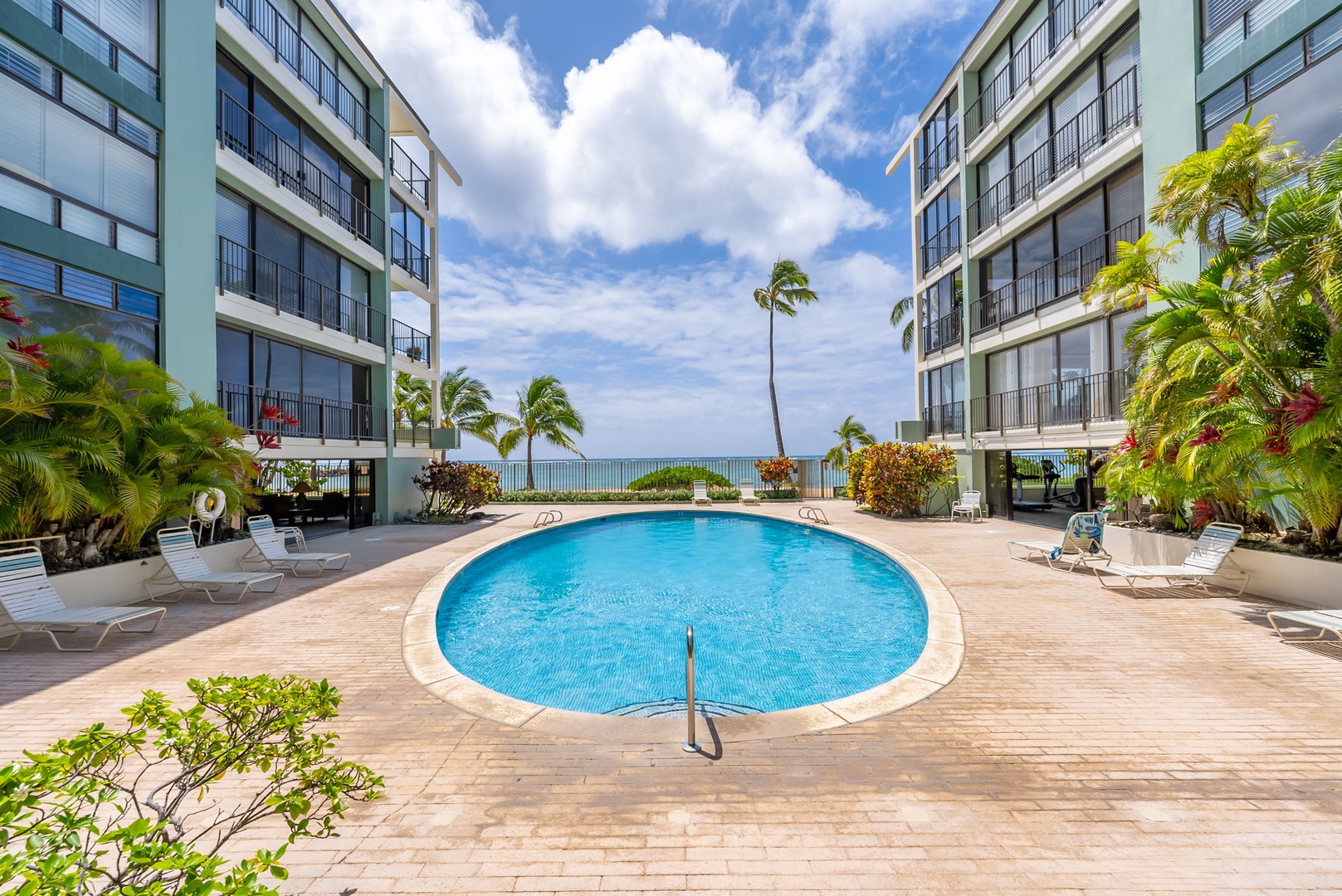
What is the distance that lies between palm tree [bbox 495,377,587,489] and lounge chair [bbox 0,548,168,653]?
1854cm

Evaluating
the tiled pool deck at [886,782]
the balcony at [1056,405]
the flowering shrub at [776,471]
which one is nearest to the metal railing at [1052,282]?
the balcony at [1056,405]

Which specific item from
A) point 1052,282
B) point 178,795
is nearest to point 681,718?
point 178,795

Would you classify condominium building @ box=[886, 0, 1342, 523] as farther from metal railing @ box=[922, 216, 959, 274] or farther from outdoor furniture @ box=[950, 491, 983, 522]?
outdoor furniture @ box=[950, 491, 983, 522]

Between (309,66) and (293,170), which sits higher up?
(309,66)

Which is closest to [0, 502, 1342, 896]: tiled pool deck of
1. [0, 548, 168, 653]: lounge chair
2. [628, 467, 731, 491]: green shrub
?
[0, 548, 168, 653]: lounge chair

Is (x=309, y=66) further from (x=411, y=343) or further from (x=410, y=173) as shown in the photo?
(x=411, y=343)

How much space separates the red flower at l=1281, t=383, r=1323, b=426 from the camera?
6.07m

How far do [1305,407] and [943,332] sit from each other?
13860mm

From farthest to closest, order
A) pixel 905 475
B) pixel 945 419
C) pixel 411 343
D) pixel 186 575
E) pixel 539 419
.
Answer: pixel 539 419 → pixel 945 419 → pixel 411 343 → pixel 905 475 → pixel 186 575

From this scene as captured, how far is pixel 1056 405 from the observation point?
13.9 meters

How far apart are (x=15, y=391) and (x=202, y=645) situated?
3.01m

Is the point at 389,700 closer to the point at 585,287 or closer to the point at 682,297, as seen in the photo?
the point at 585,287

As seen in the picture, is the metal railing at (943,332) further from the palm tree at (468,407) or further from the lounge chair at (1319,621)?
the palm tree at (468,407)

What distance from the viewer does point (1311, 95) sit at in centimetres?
823
